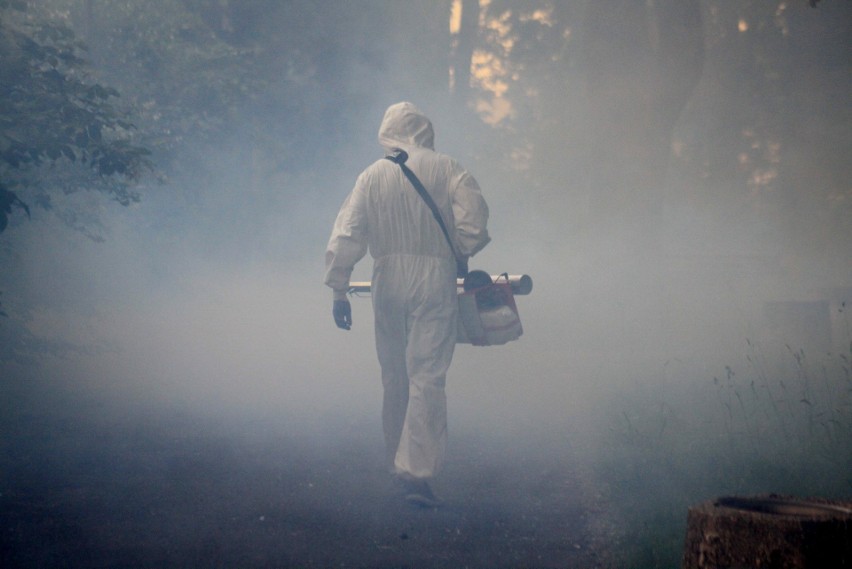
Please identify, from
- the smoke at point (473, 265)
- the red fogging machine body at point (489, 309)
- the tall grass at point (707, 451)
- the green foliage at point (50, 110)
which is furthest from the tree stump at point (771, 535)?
the green foliage at point (50, 110)

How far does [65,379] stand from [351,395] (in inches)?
160

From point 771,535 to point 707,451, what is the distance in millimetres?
2935

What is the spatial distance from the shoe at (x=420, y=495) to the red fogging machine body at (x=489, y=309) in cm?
100

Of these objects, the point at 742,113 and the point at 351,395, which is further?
the point at 742,113

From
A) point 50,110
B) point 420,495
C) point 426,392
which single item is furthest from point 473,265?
point 420,495

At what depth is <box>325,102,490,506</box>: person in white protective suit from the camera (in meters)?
4.12

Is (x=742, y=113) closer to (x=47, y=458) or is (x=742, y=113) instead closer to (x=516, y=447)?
(x=516, y=447)

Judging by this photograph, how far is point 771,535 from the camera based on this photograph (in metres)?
1.77

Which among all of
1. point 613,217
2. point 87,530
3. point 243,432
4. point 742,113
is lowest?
point 87,530

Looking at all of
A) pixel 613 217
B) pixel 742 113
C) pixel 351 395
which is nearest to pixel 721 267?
pixel 742 113

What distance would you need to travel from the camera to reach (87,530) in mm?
3135

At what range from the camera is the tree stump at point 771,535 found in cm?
173

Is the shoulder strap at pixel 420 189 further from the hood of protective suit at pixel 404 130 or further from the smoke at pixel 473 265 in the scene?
the smoke at pixel 473 265

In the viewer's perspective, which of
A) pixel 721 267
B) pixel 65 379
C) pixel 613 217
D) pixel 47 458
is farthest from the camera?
pixel 721 267
